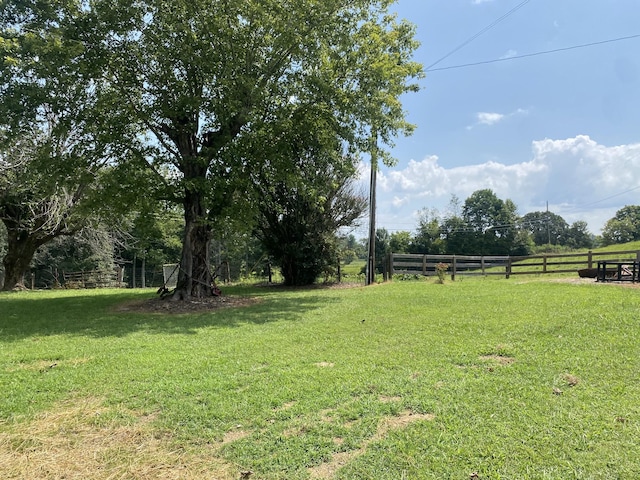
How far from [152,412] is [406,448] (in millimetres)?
2154

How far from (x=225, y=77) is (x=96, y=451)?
9.24 meters

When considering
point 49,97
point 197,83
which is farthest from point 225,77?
point 49,97

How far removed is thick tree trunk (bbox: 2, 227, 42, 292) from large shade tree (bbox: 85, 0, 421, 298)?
28.5 feet

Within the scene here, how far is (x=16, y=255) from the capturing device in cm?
1669

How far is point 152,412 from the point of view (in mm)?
A: 3453

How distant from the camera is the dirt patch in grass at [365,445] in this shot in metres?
2.49

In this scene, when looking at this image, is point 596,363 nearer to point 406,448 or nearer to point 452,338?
point 452,338

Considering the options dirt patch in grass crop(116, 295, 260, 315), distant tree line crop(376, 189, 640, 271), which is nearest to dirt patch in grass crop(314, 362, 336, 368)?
dirt patch in grass crop(116, 295, 260, 315)

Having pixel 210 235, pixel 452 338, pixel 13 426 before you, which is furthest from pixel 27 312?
pixel 452 338

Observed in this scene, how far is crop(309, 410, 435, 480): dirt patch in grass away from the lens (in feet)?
8.17

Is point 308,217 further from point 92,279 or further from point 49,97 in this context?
point 92,279

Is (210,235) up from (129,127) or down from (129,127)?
down

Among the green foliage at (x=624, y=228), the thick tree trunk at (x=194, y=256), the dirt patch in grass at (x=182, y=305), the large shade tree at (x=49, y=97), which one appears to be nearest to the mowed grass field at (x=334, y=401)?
the dirt patch in grass at (x=182, y=305)

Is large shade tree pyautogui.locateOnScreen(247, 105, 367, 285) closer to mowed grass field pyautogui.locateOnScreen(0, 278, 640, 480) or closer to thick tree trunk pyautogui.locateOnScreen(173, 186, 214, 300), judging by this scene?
thick tree trunk pyautogui.locateOnScreen(173, 186, 214, 300)
